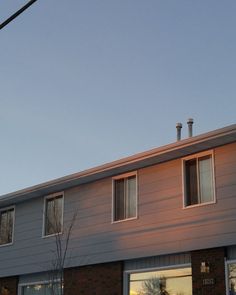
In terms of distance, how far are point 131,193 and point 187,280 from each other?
12.1ft

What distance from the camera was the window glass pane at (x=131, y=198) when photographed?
20109 millimetres

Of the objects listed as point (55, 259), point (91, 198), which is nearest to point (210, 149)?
point (91, 198)

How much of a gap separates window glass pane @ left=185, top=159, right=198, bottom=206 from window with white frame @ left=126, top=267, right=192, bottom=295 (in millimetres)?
1941

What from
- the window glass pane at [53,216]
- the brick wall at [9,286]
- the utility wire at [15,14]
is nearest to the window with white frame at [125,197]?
the window glass pane at [53,216]

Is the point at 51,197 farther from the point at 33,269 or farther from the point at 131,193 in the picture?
the point at 131,193

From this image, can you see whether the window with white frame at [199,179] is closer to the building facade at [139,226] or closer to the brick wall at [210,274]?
the building facade at [139,226]

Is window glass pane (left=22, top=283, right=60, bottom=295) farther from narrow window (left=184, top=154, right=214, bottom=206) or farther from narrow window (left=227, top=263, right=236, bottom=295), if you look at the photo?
narrow window (left=227, top=263, right=236, bottom=295)

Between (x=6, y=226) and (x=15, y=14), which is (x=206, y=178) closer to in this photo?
(x=15, y=14)

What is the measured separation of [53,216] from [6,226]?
328cm

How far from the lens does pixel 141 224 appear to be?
767 inches

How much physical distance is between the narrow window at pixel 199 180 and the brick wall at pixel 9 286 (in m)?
9.21


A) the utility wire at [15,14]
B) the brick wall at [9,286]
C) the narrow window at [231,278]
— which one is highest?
the utility wire at [15,14]

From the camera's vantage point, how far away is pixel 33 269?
2325cm

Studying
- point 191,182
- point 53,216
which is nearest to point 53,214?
point 53,216
